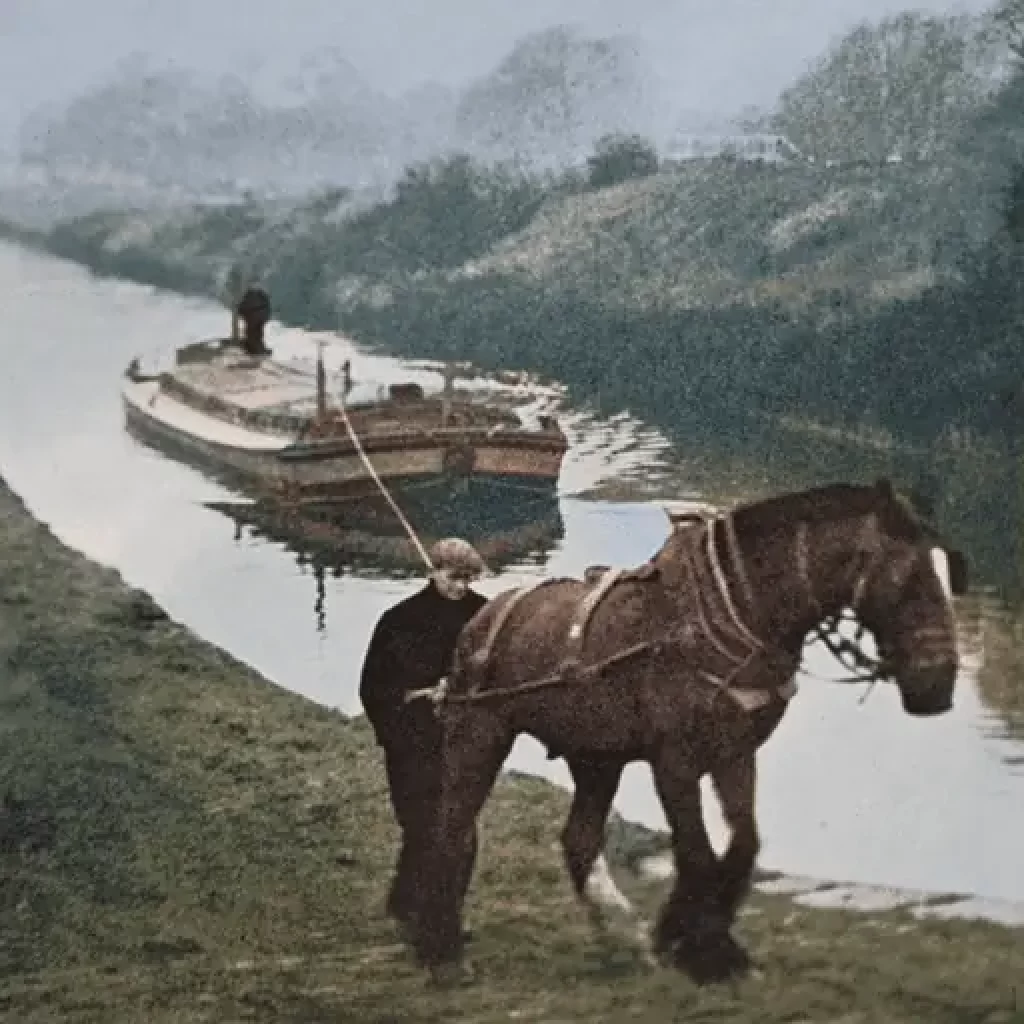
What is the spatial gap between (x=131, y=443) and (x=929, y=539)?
5.48 ft

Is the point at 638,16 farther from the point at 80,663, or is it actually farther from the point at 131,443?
the point at 80,663

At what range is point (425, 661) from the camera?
132 inches

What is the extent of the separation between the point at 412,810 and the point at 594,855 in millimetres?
336

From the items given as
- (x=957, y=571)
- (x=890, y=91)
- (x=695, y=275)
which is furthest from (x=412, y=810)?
(x=890, y=91)

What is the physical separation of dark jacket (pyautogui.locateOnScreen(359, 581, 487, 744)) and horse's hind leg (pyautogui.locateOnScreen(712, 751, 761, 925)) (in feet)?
1.75

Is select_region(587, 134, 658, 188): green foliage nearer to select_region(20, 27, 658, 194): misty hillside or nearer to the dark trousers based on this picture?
select_region(20, 27, 658, 194): misty hillside

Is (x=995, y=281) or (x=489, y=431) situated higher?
(x=995, y=281)

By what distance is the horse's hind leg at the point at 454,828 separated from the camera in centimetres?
326

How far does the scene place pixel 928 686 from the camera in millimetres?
3021

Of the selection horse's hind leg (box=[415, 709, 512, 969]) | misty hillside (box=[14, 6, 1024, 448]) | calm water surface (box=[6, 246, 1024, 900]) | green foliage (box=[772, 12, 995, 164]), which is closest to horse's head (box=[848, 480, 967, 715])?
calm water surface (box=[6, 246, 1024, 900])

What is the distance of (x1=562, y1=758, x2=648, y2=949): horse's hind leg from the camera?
3.27 meters

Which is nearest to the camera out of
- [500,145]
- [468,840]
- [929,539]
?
[929,539]

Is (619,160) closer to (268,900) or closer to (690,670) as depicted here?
(690,670)

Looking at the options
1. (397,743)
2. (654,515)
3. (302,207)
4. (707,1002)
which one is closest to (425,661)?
(397,743)
